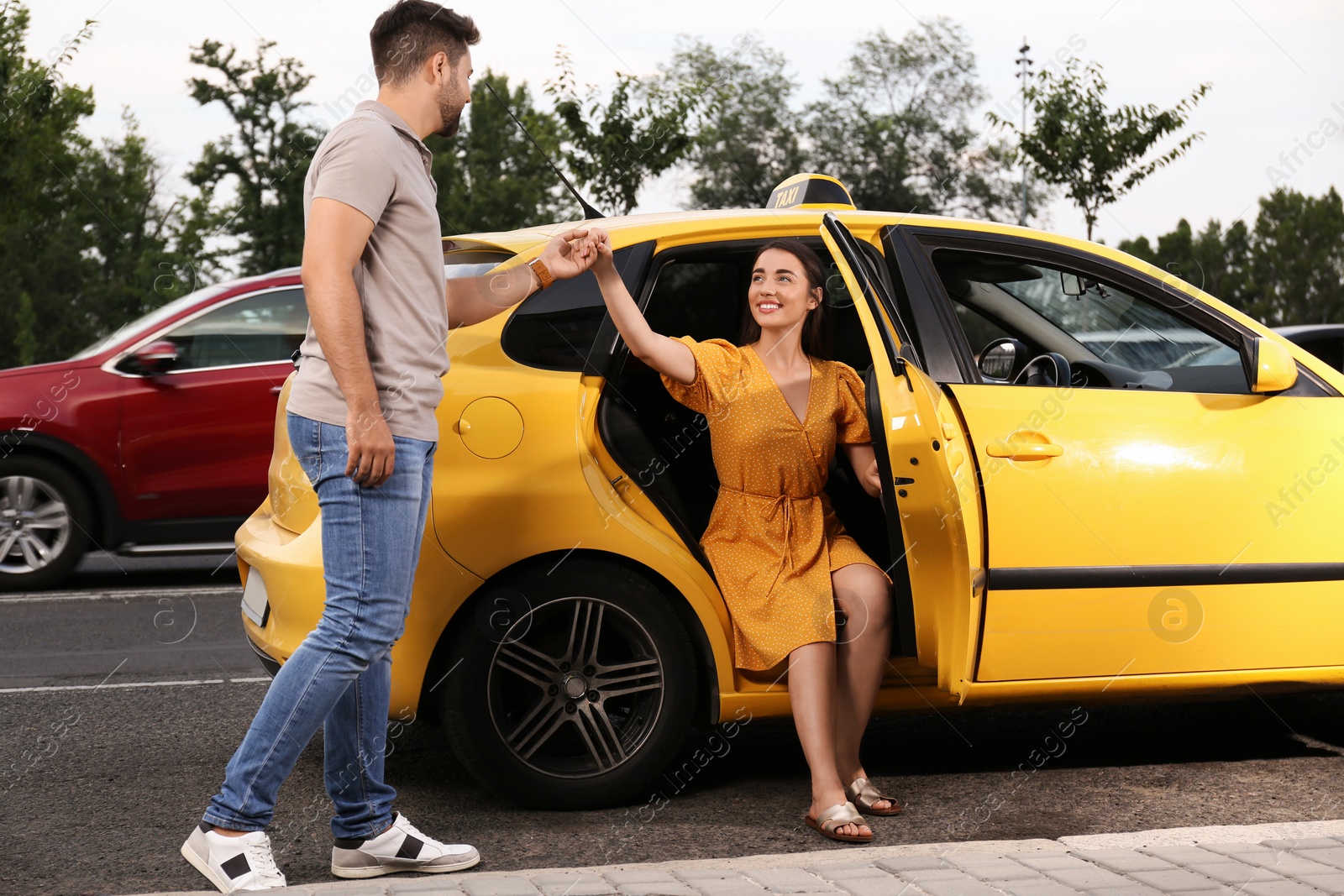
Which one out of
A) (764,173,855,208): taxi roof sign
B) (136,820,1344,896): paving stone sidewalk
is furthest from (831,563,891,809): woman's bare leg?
(764,173,855,208): taxi roof sign

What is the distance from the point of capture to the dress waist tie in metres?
3.75

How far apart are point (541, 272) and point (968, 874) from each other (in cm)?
176

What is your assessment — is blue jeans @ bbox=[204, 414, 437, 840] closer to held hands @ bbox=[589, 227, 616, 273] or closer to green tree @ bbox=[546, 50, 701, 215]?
held hands @ bbox=[589, 227, 616, 273]

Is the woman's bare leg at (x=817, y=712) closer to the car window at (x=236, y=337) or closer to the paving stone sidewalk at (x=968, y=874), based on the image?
the paving stone sidewalk at (x=968, y=874)

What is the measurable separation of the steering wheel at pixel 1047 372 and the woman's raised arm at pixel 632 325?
95 cm

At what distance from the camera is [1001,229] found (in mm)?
4027

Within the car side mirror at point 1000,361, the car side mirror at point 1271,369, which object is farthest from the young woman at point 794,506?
the car side mirror at point 1271,369

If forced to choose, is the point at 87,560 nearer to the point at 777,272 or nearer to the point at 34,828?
the point at 34,828

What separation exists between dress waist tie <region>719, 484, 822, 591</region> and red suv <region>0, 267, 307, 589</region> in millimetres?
4729

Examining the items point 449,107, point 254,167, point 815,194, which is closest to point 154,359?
point 815,194

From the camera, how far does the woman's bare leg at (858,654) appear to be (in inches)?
144

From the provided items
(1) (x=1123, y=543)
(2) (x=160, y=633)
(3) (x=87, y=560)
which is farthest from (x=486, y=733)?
(3) (x=87, y=560)

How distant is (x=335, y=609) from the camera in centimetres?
296

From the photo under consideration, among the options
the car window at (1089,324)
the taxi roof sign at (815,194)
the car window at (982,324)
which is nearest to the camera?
the car window at (1089,324)
